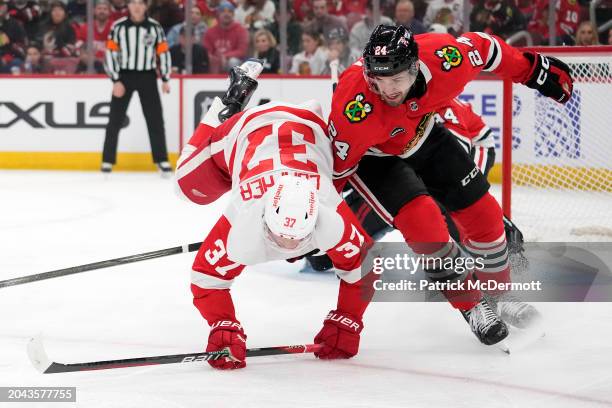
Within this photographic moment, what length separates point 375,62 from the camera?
2.57 m

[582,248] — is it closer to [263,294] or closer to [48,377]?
[263,294]

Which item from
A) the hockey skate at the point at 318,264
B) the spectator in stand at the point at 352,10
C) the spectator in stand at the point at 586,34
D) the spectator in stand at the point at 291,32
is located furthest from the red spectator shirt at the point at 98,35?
the hockey skate at the point at 318,264

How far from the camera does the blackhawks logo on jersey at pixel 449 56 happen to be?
278cm

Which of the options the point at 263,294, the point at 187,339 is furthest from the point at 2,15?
the point at 187,339

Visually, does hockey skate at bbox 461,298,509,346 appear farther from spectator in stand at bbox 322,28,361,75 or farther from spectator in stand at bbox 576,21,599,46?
spectator in stand at bbox 322,28,361,75

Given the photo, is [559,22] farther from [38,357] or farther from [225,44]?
[38,357]

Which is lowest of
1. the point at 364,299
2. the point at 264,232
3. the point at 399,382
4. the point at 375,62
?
the point at 399,382

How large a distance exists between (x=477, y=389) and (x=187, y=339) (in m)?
0.94

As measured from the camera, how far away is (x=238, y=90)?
3301 mm

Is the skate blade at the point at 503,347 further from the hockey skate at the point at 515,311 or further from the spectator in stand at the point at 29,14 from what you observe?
the spectator in stand at the point at 29,14

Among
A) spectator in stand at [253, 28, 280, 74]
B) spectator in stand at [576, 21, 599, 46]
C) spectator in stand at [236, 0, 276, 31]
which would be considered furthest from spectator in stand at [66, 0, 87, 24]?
spectator in stand at [576, 21, 599, 46]

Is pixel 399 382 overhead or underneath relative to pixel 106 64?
underneath

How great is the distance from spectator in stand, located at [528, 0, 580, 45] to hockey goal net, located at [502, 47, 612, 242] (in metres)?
1.99

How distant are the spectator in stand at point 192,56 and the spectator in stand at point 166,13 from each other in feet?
0.38
